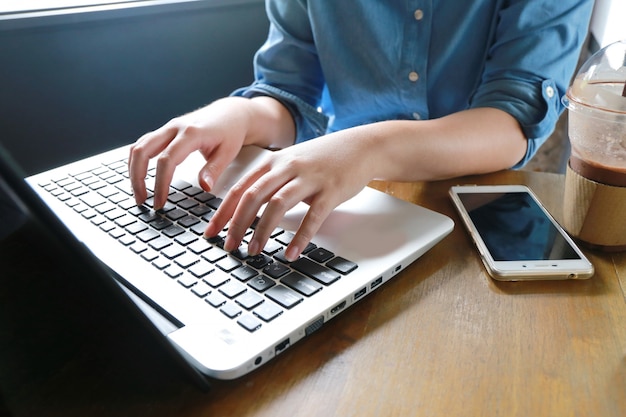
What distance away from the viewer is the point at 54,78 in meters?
1.02

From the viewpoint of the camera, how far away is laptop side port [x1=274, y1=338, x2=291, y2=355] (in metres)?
0.35

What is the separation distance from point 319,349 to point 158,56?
3.15 ft

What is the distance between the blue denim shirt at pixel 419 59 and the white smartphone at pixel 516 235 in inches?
5.0

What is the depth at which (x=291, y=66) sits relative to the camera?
809 millimetres

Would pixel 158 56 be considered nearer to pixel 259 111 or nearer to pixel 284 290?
pixel 259 111

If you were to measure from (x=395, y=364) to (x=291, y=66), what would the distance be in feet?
1.89

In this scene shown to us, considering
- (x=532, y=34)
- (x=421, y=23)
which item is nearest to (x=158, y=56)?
(x=421, y=23)

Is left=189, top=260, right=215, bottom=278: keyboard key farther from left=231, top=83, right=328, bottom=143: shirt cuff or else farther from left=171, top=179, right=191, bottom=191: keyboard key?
left=231, top=83, right=328, bottom=143: shirt cuff

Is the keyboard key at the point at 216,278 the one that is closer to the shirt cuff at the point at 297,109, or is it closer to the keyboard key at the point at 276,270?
the keyboard key at the point at 276,270

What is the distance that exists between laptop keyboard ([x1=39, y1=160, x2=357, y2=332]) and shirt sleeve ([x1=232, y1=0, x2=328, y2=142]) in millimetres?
253

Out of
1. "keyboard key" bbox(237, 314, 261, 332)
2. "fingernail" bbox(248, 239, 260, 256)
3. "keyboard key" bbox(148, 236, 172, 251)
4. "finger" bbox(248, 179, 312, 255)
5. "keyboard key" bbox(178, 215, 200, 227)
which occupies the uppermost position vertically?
"finger" bbox(248, 179, 312, 255)

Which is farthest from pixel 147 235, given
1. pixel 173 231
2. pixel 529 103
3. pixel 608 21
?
pixel 608 21

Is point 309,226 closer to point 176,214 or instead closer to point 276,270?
point 276,270

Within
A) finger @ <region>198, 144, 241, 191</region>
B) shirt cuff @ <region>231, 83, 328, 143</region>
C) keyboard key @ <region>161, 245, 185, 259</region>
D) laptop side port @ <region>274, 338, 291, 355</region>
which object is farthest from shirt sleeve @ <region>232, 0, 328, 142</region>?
laptop side port @ <region>274, 338, 291, 355</region>
